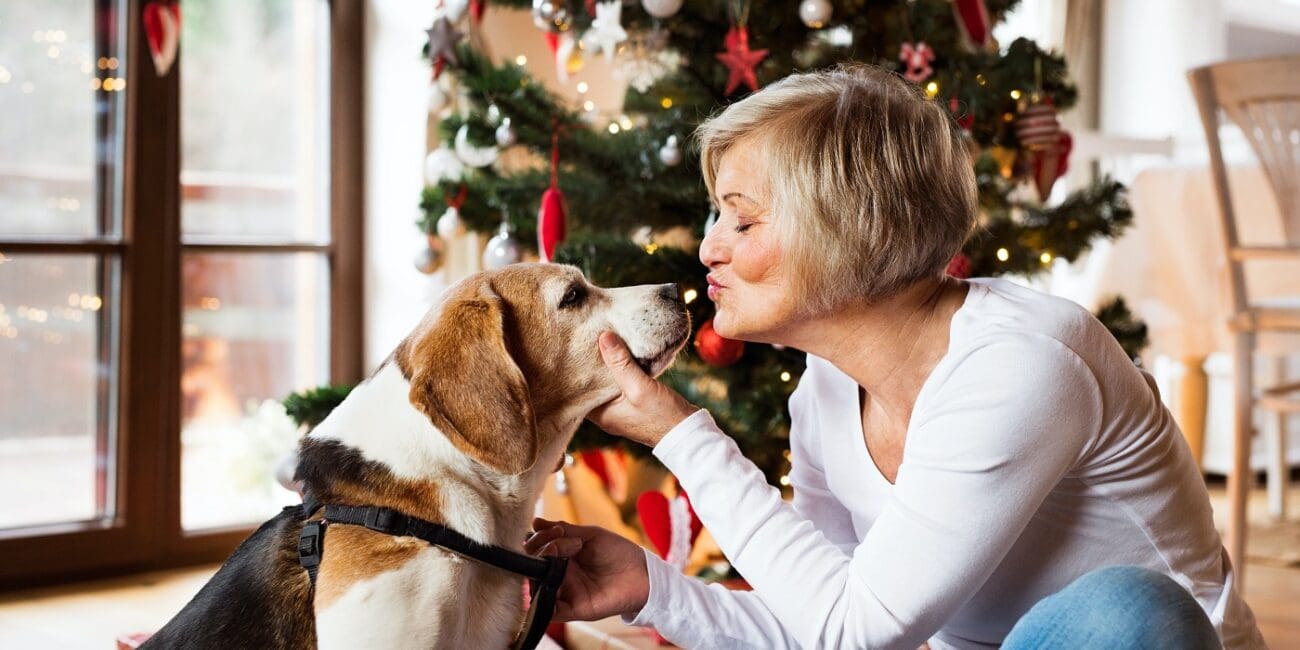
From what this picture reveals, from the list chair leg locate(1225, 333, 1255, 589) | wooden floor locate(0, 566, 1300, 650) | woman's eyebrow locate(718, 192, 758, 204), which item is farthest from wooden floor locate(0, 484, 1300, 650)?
woman's eyebrow locate(718, 192, 758, 204)

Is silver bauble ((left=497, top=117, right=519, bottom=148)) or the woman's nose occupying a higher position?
silver bauble ((left=497, top=117, right=519, bottom=148))

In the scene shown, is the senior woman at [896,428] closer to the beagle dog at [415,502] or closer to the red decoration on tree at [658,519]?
the beagle dog at [415,502]

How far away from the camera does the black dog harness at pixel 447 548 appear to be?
4.11 ft

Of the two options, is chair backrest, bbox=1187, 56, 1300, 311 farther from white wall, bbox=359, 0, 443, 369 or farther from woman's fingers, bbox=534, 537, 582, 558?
woman's fingers, bbox=534, 537, 582, 558

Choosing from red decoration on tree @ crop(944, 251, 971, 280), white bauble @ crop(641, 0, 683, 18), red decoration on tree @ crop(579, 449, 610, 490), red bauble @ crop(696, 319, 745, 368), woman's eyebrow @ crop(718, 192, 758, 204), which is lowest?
red decoration on tree @ crop(579, 449, 610, 490)

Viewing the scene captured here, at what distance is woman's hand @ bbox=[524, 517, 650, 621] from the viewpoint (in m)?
1.46

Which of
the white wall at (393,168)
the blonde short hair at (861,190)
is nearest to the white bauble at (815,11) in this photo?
the blonde short hair at (861,190)

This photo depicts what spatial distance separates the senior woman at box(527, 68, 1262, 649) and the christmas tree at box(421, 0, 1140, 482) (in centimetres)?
81

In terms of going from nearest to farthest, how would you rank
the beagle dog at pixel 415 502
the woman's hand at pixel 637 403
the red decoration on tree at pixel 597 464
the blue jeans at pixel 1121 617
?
the blue jeans at pixel 1121 617 → the beagle dog at pixel 415 502 → the woman's hand at pixel 637 403 → the red decoration on tree at pixel 597 464

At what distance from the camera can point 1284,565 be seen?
11.7 ft

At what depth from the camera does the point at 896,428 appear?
157 centimetres

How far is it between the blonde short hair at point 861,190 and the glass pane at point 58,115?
2.50 m

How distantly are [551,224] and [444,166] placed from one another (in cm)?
42

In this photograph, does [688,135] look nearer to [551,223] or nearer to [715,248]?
[551,223]
